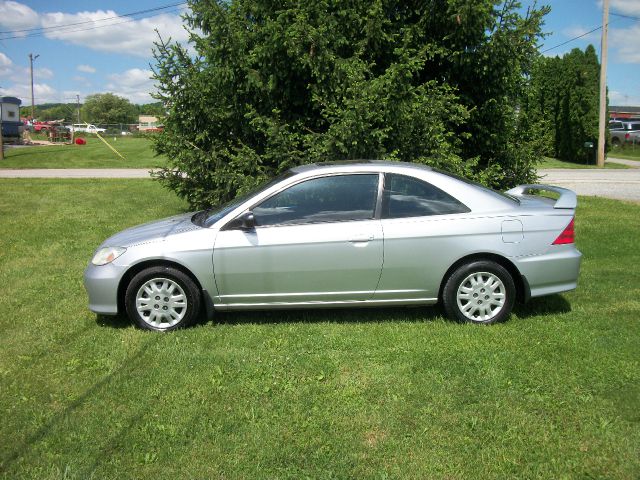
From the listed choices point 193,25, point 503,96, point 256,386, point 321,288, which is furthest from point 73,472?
point 503,96

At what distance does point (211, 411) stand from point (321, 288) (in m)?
1.73

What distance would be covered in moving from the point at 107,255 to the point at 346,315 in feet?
7.49

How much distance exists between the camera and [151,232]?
5438 mm

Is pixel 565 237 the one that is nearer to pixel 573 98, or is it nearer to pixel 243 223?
pixel 243 223

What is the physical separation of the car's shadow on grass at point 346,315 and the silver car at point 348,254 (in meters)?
0.27

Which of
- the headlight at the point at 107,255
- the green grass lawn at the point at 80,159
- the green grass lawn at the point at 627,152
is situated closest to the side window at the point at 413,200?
the headlight at the point at 107,255

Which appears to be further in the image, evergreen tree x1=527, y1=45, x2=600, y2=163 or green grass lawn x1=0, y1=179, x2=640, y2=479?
evergreen tree x1=527, y1=45, x2=600, y2=163

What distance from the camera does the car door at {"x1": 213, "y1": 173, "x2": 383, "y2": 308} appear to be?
507cm

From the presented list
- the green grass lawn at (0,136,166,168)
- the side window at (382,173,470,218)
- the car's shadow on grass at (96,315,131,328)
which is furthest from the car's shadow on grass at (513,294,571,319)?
the green grass lawn at (0,136,166,168)

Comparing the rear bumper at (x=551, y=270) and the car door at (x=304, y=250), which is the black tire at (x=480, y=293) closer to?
the rear bumper at (x=551, y=270)

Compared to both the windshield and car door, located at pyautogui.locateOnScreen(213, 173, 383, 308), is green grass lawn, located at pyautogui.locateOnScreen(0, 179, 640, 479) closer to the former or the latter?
car door, located at pyautogui.locateOnScreen(213, 173, 383, 308)

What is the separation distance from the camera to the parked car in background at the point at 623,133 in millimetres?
37500

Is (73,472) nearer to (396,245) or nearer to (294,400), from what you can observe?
(294,400)

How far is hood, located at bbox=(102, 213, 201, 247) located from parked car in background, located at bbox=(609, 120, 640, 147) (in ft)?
120
